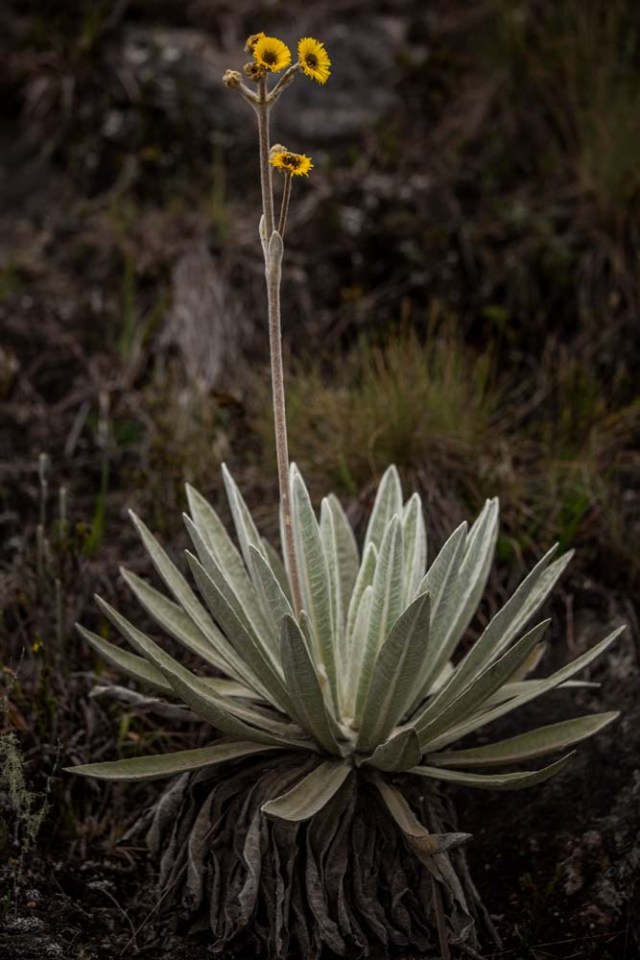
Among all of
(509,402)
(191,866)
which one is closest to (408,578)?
(191,866)

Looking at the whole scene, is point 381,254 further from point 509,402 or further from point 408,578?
point 408,578

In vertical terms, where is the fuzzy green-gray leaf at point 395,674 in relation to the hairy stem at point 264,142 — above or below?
below

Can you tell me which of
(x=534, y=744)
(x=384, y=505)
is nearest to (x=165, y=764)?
(x=534, y=744)

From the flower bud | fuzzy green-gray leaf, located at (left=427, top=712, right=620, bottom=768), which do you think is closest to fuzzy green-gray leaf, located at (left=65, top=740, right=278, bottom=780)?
fuzzy green-gray leaf, located at (left=427, top=712, right=620, bottom=768)

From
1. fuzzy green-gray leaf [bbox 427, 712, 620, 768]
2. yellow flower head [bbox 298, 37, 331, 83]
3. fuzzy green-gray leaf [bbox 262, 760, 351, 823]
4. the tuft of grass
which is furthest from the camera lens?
the tuft of grass

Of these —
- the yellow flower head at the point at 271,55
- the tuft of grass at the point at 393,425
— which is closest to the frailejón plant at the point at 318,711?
the yellow flower head at the point at 271,55

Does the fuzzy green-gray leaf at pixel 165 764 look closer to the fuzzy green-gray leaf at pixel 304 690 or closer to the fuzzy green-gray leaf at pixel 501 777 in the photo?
the fuzzy green-gray leaf at pixel 304 690

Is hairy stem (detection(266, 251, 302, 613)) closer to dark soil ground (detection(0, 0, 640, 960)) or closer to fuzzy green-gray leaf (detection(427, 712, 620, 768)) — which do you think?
fuzzy green-gray leaf (detection(427, 712, 620, 768))
